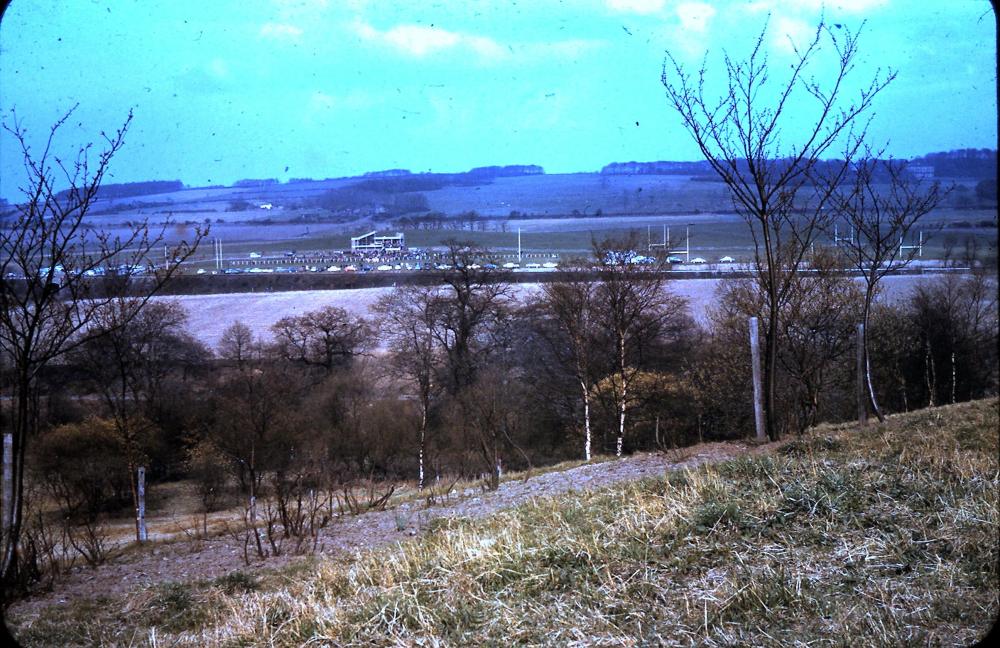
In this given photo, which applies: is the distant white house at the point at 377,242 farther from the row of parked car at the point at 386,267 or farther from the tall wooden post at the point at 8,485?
the tall wooden post at the point at 8,485

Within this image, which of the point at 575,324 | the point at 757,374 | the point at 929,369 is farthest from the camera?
the point at 575,324

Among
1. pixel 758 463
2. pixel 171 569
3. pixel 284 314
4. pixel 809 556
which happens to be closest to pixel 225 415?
pixel 284 314

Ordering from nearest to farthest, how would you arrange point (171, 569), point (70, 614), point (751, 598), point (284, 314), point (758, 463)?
point (751, 598) → point (70, 614) → point (758, 463) → point (171, 569) → point (284, 314)

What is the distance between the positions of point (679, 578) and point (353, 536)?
4305 mm

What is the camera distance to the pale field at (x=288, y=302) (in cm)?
1402

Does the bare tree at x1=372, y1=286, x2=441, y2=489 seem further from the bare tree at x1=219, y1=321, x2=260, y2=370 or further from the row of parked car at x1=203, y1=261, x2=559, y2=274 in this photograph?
the bare tree at x1=219, y1=321, x2=260, y2=370

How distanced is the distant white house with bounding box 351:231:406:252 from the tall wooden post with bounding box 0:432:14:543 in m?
11.6

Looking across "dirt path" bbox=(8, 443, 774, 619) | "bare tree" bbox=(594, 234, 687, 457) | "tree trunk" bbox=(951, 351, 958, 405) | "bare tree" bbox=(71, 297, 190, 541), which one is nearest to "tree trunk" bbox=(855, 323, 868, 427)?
"dirt path" bbox=(8, 443, 774, 619)

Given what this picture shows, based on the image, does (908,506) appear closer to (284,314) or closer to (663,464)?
(663,464)

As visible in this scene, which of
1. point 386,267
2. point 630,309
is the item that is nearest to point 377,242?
point 386,267

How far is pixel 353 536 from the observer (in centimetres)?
748

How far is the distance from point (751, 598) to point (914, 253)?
9785 mm

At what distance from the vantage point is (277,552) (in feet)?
22.8

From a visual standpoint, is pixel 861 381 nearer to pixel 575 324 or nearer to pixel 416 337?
pixel 575 324
